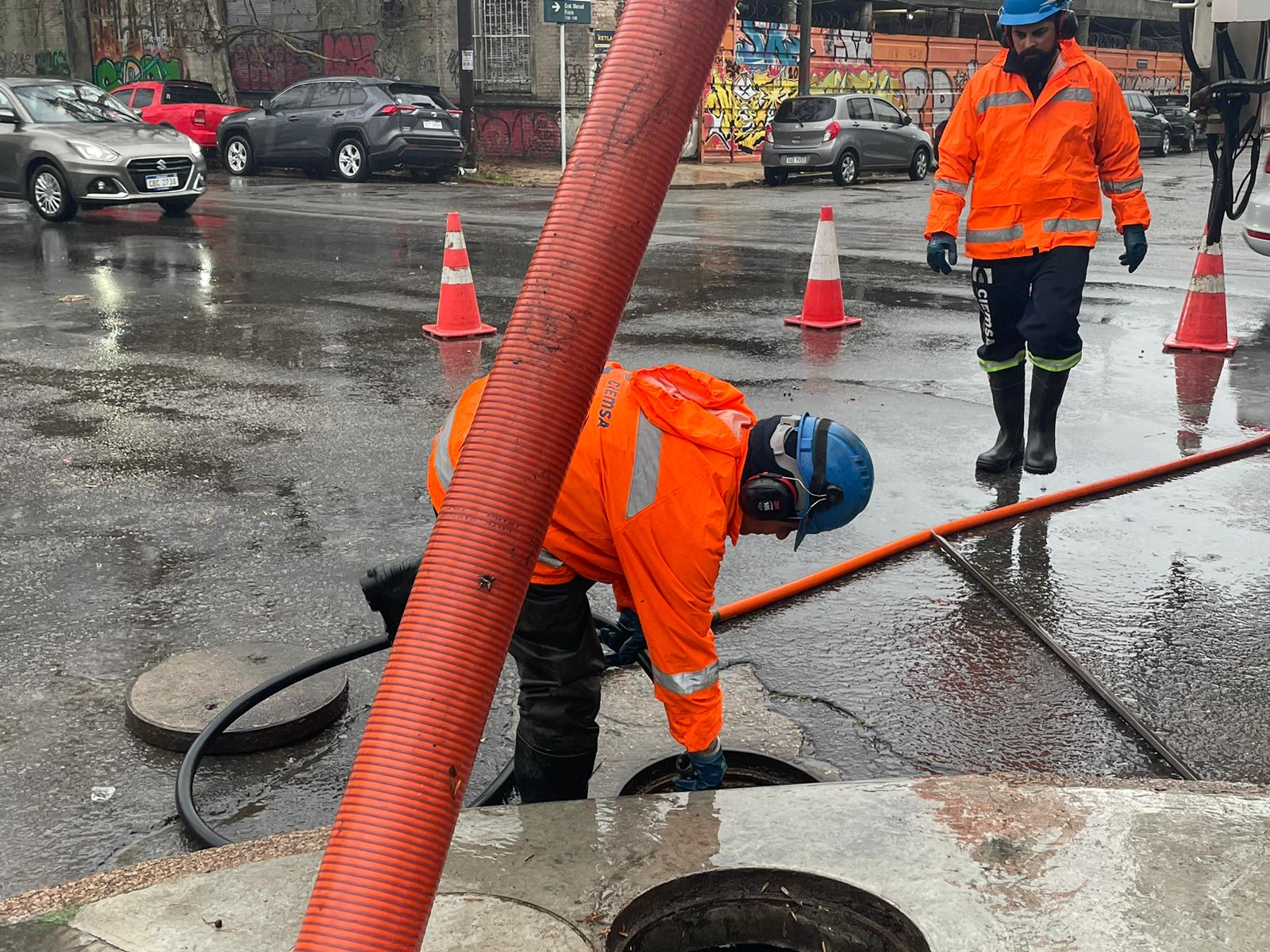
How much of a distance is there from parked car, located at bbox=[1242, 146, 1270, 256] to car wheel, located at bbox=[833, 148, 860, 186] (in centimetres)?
1535

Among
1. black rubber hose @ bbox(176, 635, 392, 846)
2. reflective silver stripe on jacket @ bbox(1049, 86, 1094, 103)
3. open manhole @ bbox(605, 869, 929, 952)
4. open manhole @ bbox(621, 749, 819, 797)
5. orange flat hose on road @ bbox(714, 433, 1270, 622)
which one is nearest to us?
open manhole @ bbox(605, 869, 929, 952)

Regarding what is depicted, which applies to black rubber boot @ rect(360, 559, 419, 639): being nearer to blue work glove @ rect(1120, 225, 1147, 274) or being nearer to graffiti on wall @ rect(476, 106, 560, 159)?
blue work glove @ rect(1120, 225, 1147, 274)

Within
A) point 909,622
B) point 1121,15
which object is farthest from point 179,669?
point 1121,15

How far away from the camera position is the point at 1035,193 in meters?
5.34

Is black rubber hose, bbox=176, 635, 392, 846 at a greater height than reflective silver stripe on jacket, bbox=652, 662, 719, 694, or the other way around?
reflective silver stripe on jacket, bbox=652, 662, 719, 694

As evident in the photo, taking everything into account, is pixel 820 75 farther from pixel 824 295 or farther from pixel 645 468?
pixel 645 468

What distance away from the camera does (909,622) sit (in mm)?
4141

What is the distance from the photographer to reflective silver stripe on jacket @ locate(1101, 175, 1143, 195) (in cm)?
547

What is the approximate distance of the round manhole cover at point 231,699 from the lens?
11.0ft

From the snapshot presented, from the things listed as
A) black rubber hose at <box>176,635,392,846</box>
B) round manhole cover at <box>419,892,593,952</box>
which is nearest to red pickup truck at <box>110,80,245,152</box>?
black rubber hose at <box>176,635,392,846</box>

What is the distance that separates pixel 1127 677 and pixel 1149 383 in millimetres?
3982

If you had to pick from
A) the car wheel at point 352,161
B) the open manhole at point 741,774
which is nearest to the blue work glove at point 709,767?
the open manhole at point 741,774

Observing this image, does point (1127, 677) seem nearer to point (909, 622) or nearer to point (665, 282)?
point (909, 622)

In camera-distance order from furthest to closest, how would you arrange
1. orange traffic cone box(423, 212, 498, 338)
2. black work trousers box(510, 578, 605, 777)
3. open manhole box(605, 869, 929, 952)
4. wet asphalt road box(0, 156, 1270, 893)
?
orange traffic cone box(423, 212, 498, 338) < wet asphalt road box(0, 156, 1270, 893) < black work trousers box(510, 578, 605, 777) < open manhole box(605, 869, 929, 952)
